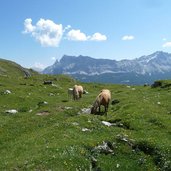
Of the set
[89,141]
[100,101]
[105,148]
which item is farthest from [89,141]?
[100,101]

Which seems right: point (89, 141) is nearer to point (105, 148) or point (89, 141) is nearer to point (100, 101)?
point (105, 148)

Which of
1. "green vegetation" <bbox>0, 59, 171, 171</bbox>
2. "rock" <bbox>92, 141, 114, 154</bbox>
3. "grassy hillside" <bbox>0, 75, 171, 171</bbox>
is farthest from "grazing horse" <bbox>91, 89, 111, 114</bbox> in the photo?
"rock" <bbox>92, 141, 114, 154</bbox>

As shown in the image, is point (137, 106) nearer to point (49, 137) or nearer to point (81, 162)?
point (49, 137)

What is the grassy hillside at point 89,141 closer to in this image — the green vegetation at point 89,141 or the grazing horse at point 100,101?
the green vegetation at point 89,141

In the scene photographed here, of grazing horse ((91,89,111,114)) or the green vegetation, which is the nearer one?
the green vegetation

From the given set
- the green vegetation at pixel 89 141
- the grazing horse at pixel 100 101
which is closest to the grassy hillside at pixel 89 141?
the green vegetation at pixel 89 141

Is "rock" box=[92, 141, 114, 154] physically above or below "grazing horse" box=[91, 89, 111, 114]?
below

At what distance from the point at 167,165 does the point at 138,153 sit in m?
2.53

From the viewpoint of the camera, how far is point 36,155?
25469 millimetres

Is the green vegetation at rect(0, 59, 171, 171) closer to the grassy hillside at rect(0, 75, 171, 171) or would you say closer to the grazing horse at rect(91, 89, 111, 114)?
the grassy hillside at rect(0, 75, 171, 171)

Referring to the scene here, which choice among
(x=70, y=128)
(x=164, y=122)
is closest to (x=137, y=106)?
(x=164, y=122)

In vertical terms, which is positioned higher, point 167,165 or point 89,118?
point 89,118

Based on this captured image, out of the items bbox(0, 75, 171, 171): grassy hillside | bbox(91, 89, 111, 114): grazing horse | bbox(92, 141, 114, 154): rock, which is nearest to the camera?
bbox(0, 75, 171, 171): grassy hillside

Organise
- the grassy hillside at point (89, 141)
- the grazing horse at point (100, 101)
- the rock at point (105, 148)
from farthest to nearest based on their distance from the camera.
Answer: the grazing horse at point (100, 101) → the rock at point (105, 148) → the grassy hillside at point (89, 141)
